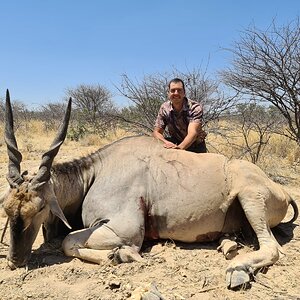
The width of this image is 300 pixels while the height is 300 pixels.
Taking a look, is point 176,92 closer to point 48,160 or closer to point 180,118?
point 180,118

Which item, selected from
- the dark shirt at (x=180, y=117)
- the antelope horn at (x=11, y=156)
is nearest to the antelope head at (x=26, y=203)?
the antelope horn at (x=11, y=156)

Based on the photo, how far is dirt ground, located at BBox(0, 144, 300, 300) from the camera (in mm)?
3262

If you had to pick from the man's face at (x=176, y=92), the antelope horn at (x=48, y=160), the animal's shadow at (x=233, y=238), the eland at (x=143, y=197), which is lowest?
the animal's shadow at (x=233, y=238)

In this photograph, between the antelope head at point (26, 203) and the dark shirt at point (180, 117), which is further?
the dark shirt at point (180, 117)

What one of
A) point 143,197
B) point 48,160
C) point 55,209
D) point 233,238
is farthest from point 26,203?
point 233,238

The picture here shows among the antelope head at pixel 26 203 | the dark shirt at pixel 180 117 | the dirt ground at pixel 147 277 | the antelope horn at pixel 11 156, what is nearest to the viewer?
the dirt ground at pixel 147 277

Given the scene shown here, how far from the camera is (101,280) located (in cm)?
346

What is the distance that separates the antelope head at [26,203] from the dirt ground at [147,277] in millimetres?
204

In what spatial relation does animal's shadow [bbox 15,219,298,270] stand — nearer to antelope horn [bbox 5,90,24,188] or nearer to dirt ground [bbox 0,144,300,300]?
dirt ground [bbox 0,144,300,300]

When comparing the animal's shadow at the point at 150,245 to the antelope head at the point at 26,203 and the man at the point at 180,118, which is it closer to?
the antelope head at the point at 26,203

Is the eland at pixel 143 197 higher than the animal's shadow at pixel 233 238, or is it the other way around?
the eland at pixel 143 197

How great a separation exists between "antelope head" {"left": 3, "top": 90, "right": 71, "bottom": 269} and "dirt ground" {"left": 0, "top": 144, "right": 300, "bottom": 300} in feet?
0.67

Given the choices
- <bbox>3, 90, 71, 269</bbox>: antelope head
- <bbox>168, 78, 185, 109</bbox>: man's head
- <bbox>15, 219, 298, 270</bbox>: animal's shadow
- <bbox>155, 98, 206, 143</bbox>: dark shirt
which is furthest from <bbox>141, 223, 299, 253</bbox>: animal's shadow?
<bbox>168, 78, 185, 109</bbox>: man's head

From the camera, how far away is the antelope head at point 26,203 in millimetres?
3590
